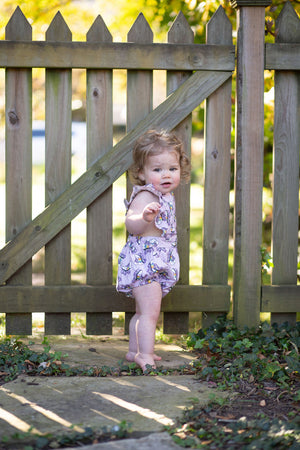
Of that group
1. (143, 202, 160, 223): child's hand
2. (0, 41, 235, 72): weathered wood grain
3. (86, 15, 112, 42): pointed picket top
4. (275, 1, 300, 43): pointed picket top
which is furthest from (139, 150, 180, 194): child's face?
(275, 1, 300, 43): pointed picket top

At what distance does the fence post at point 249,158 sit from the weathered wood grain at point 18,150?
4.27ft

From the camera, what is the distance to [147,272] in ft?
10.4

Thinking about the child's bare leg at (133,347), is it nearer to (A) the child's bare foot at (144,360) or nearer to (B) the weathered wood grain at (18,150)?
(A) the child's bare foot at (144,360)

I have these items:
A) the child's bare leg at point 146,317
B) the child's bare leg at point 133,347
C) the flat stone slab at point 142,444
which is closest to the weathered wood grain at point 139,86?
the child's bare leg at point 146,317

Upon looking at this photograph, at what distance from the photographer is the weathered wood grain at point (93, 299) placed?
11.5ft

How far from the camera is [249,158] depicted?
3484mm

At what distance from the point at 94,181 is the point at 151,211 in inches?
24.1

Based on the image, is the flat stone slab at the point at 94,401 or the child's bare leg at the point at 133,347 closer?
the flat stone slab at the point at 94,401

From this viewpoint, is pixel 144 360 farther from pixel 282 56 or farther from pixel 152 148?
pixel 282 56

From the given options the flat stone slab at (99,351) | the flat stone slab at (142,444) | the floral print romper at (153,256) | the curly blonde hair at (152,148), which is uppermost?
the curly blonde hair at (152,148)

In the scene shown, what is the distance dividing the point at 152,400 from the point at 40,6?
4775mm

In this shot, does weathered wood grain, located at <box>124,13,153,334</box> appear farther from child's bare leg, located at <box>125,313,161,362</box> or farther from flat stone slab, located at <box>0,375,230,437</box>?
flat stone slab, located at <box>0,375,230,437</box>

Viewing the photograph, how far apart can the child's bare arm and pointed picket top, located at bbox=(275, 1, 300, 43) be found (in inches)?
52.0

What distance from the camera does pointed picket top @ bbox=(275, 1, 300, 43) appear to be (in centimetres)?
345
